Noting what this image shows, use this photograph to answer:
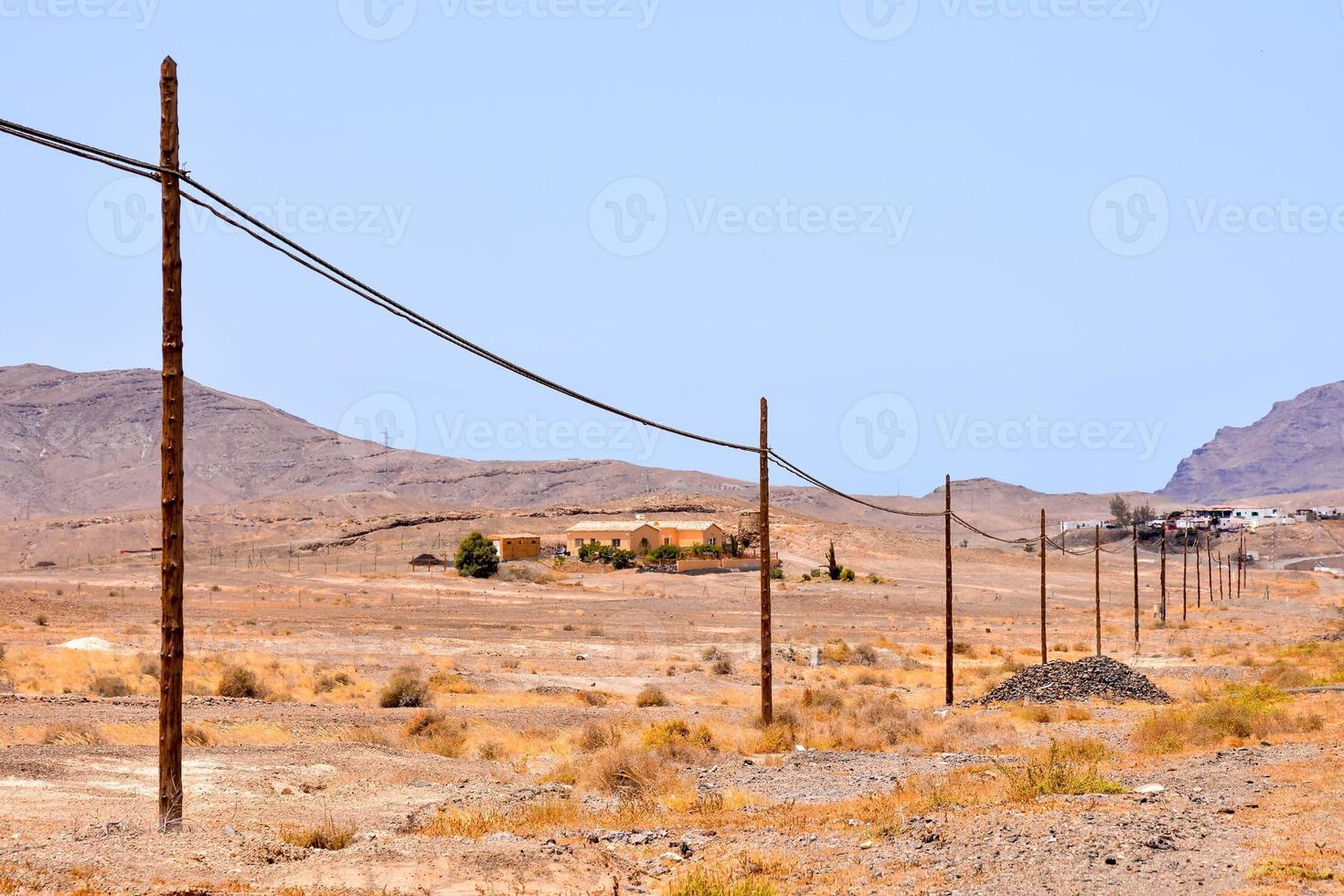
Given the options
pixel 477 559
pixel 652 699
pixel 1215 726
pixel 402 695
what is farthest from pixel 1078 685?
pixel 477 559

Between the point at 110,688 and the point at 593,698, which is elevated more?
the point at 110,688

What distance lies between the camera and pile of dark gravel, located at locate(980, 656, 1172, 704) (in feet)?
112

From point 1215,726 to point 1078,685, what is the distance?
33.0ft

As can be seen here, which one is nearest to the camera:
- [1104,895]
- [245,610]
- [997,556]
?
[1104,895]

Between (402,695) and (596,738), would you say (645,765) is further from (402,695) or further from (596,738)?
(402,695)

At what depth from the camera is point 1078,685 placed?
34750 mm

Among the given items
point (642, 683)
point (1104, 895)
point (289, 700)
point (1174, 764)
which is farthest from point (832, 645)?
point (1104, 895)

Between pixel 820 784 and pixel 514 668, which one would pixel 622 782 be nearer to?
pixel 820 784

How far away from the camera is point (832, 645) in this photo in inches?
2219

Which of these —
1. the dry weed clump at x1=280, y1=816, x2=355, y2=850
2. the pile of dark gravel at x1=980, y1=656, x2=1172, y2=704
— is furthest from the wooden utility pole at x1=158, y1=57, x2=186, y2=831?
the pile of dark gravel at x1=980, y1=656, x2=1172, y2=704

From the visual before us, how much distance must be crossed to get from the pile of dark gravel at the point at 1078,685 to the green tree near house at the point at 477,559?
73780mm

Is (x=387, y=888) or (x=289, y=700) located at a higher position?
(x=387, y=888)

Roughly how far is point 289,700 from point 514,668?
39.2ft

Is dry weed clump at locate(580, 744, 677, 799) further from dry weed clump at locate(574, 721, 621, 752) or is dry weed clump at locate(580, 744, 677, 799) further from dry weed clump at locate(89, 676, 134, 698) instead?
dry weed clump at locate(89, 676, 134, 698)
